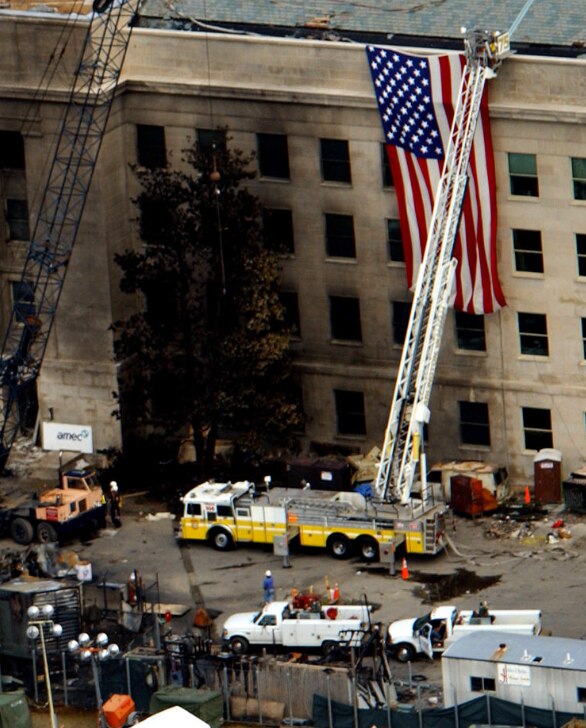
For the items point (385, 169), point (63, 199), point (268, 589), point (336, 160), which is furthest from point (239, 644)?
point (63, 199)

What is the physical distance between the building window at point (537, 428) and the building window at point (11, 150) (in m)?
22.8

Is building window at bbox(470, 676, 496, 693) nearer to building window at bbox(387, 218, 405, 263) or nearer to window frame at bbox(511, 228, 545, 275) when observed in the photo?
window frame at bbox(511, 228, 545, 275)

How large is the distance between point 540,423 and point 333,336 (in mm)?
9174

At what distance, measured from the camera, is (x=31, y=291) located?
107750 mm

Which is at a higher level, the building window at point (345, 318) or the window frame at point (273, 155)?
the window frame at point (273, 155)

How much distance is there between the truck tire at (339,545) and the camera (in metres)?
100

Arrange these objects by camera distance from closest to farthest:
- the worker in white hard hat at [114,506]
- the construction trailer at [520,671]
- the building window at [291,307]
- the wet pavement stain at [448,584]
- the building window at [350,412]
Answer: the construction trailer at [520,671] → the wet pavement stain at [448,584] → the worker in white hard hat at [114,506] → the building window at [291,307] → the building window at [350,412]

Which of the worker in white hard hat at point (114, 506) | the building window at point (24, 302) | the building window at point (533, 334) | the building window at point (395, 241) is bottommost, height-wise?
the worker in white hard hat at point (114, 506)

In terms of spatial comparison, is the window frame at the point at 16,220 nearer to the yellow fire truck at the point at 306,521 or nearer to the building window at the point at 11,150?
the building window at the point at 11,150

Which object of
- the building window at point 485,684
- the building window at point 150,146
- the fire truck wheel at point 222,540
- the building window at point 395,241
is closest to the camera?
the building window at point 485,684

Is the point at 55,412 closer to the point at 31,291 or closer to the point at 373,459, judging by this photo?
the point at 31,291

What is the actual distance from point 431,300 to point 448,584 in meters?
Answer: 11.2

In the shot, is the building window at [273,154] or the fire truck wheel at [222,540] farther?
the building window at [273,154]

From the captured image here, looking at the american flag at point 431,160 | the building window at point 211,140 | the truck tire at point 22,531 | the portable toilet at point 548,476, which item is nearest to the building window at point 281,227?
the building window at point 211,140
